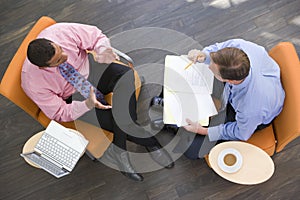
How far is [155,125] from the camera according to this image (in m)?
2.32

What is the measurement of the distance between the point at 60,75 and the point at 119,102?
0.34 metres

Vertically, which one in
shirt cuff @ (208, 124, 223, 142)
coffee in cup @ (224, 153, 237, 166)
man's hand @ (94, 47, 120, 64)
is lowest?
coffee in cup @ (224, 153, 237, 166)

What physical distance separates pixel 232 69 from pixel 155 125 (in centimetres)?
81

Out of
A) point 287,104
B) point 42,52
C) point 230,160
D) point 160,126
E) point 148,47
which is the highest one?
point 42,52

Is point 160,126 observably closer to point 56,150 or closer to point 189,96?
point 189,96

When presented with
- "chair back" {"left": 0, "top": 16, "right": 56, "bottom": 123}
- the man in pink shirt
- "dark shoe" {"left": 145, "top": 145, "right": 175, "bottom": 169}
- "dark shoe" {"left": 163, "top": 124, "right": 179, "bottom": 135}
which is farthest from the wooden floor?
"chair back" {"left": 0, "top": 16, "right": 56, "bottom": 123}

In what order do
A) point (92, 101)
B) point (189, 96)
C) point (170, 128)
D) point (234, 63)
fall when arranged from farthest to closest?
point (170, 128) → point (189, 96) → point (92, 101) → point (234, 63)

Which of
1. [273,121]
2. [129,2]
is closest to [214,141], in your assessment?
[273,121]

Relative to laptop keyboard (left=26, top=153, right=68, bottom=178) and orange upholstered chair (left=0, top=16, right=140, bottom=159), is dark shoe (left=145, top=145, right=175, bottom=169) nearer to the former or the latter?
orange upholstered chair (left=0, top=16, right=140, bottom=159)

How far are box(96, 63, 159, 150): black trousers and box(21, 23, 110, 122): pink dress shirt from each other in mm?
104

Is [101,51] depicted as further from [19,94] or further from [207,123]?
[207,123]

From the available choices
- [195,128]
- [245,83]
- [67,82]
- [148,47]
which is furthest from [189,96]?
[148,47]

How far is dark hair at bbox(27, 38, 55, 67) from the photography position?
168 centimetres

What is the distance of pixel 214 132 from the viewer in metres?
1.93
